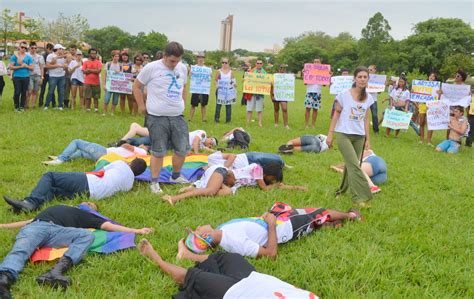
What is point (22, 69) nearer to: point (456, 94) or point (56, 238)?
point (56, 238)

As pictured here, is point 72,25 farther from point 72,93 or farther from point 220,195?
point 220,195

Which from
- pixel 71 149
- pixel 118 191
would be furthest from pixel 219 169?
pixel 71 149

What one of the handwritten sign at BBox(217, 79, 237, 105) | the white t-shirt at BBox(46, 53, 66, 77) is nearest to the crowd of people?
the handwritten sign at BBox(217, 79, 237, 105)

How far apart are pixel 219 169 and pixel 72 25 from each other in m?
41.0

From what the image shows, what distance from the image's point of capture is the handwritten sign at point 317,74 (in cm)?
1234

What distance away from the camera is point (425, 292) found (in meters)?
3.54

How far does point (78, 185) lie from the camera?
5.15 metres

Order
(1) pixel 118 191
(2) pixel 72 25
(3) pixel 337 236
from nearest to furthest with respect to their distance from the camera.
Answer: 1. (3) pixel 337 236
2. (1) pixel 118 191
3. (2) pixel 72 25

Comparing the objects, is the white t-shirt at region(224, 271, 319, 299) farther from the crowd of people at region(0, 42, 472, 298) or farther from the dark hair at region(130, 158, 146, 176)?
the dark hair at region(130, 158, 146, 176)

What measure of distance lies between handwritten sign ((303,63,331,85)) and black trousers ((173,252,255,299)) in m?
9.71

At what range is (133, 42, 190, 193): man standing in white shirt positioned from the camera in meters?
5.69

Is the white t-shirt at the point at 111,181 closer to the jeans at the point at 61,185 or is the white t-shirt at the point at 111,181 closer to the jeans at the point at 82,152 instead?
the jeans at the point at 61,185

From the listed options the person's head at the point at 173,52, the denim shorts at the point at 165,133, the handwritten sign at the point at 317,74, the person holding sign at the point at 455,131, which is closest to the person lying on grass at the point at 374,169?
the denim shorts at the point at 165,133

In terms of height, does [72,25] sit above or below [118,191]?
above
